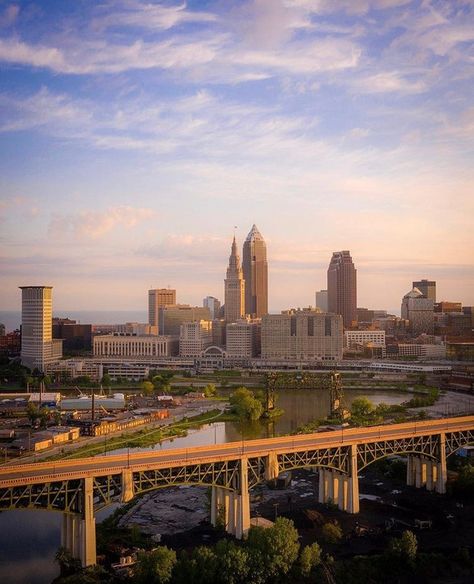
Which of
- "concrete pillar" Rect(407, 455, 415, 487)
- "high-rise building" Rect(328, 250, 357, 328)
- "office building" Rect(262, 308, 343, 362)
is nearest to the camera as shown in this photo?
"concrete pillar" Rect(407, 455, 415, 487)

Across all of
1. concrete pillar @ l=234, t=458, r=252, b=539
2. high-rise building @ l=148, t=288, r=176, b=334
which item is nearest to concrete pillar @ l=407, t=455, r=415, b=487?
concrete pillar @ l=234, t=458, r=252, b=539

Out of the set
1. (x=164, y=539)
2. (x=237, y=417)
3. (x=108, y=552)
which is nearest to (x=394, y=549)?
(x=164, y=539)

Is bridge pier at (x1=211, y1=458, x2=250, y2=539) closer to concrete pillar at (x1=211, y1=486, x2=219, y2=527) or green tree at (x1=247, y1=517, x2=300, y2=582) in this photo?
concrete pillar at (x1=211, y1=486, x2=219, y2=527)

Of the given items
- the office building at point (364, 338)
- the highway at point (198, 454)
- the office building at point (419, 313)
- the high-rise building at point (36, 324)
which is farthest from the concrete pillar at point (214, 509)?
the office building at point (419, 313)

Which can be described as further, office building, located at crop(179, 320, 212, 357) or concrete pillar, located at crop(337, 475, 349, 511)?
office building, located at crop(179, 320, 212, 357)

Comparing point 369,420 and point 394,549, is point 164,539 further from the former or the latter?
point 369,420

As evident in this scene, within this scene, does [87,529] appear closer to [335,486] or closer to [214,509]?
[214,509]
